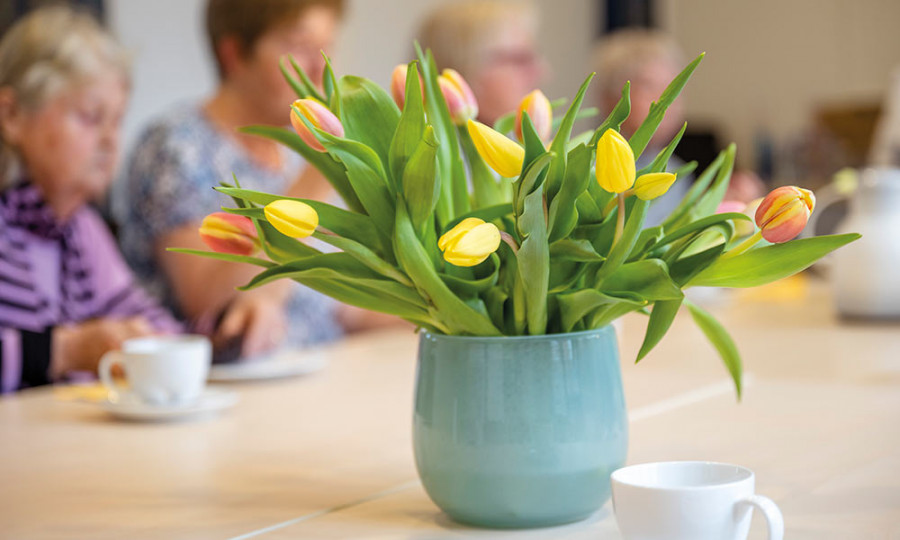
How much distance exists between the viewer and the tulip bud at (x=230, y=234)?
0.59 metres

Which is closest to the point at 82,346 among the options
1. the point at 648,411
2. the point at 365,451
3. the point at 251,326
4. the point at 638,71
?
the point at 251,326

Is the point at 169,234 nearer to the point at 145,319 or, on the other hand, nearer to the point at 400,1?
the point at 145,319

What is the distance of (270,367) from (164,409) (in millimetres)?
273

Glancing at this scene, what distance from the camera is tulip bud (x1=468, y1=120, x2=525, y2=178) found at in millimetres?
527

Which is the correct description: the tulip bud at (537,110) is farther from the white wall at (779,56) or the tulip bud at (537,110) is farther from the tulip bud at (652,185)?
the white wall at (779,56)

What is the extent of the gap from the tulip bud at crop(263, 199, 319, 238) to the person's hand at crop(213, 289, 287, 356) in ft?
2.75

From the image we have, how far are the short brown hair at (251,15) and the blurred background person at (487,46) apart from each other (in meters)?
0.51

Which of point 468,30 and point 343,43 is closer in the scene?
point 468,30

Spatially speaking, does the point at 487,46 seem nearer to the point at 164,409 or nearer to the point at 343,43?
the point at 343,43

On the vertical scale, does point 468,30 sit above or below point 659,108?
above

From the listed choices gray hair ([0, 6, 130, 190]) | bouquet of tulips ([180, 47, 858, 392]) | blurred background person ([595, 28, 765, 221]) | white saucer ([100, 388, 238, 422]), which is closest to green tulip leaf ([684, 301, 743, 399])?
bouquet of tulips ([180, 47, 858, 392])

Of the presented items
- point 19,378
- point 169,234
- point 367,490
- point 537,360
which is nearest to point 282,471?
point 367,490

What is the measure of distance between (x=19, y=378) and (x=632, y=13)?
14.4 ft

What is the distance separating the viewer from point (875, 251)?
1.53 m
